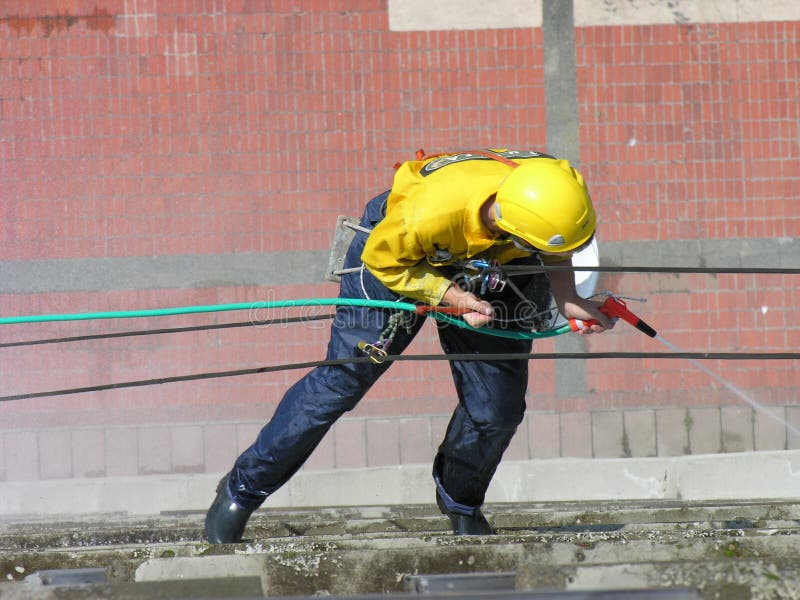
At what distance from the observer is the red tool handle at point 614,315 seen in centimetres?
359

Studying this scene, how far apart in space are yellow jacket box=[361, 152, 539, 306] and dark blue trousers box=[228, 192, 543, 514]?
1.02 feet

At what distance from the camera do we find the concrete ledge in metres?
6.04

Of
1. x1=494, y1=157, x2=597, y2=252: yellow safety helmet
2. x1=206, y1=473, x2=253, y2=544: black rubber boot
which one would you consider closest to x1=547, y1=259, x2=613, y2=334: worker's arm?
x1=494, y1=157, x2=597, y2=252: yellow safety helmet

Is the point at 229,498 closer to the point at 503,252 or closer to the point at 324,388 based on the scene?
the point at 324,388

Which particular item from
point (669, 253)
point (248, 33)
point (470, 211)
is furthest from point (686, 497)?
point (248, 33)

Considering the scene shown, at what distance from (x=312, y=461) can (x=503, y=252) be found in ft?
10.3

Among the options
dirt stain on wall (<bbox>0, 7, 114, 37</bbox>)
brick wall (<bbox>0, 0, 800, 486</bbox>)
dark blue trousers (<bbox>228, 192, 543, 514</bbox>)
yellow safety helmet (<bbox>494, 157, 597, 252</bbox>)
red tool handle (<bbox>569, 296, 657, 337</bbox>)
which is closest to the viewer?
yellow safety helmet (<bbox>494, 157, 597, 252</bbox>)

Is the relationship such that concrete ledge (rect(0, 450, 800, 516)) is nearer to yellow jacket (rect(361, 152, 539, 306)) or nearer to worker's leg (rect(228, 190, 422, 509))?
worker's leg (rect(228, 190, 422, 509))

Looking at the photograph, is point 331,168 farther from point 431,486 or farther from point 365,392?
point 365,392

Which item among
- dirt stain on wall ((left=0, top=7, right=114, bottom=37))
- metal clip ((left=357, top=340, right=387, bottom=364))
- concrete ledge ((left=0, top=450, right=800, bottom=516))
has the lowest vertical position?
concrete ledge ((left=0, top=450, right=800, bottom=516))

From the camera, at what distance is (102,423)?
6.39 meters

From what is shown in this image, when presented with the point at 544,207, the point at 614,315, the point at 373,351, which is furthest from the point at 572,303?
the point at 373,351

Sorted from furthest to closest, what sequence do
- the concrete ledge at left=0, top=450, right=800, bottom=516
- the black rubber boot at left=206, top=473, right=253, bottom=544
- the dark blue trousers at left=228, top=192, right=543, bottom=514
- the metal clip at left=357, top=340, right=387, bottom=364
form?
the concrete ledge at left=0, top=450, right=800, bottom=516, the black rubber boot at left=206, top=473, right=253, bottom=544, the dark blue trousers at left=228, top=192, right=543, bottom=514, the metal clip at left=357, top=340, right=387, bottom=364

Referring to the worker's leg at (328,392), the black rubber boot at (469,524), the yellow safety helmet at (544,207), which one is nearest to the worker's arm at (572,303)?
the yellow safety helmet at (544,207)
